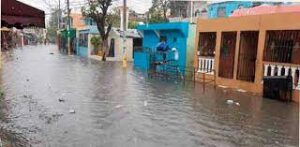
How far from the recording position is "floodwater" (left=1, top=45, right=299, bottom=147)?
8.68 m

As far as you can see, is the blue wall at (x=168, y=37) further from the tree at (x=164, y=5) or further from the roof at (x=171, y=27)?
the tree at (x=164, y=5)

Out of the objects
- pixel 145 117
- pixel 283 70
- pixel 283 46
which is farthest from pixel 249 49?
pixel 145 117

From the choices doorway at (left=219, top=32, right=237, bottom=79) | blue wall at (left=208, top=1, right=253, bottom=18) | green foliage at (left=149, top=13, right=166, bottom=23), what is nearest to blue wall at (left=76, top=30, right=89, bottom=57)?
green foliage at (left=149, top=13, right=166, bottom=23)

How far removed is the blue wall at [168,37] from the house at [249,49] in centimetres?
204

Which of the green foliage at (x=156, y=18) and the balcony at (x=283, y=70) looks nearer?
the balcony at (x=283, y=70)

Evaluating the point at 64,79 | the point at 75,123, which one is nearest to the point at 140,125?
the point at 75,123

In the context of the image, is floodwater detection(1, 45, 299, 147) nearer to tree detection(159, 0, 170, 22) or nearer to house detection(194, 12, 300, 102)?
house detection(194, 12, 300, 102)

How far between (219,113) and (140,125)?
2613mm

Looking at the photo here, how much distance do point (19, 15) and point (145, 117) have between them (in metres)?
4.19

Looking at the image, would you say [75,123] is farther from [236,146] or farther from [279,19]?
[279,19]

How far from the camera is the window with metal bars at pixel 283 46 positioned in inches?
565

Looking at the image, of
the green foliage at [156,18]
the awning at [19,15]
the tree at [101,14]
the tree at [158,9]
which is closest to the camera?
the awning at [19,15]

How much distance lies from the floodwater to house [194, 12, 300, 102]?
0.90 m

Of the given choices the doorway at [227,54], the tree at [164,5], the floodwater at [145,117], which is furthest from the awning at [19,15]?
the tree at [164,5]
